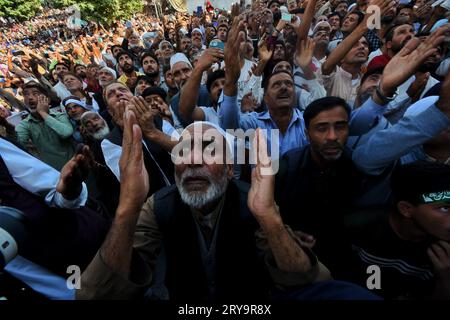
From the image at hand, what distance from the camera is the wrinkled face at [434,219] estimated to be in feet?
4.50

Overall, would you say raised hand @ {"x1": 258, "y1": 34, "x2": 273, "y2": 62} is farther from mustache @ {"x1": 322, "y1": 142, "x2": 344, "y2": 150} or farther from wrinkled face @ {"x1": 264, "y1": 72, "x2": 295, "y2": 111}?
mustache @ {"x1": 322, "y1": 142, "x2": 344, "y2": 150}

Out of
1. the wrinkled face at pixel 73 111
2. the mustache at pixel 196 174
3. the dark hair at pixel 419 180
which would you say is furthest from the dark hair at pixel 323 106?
the wrinkled face at pixel 73 111

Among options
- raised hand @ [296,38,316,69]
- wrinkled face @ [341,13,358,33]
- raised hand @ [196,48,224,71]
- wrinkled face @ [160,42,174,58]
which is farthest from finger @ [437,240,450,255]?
wrinkled face @ [160,42,174,58]

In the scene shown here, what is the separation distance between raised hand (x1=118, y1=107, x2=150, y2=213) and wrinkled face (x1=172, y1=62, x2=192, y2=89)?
285 cm

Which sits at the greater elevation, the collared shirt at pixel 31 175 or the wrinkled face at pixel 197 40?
the wrinkled face at pixel 197 40

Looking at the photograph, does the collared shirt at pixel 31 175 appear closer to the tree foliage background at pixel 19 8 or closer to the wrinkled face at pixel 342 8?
the wrinkled face at pixel 342 8

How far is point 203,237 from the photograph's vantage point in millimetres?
1568

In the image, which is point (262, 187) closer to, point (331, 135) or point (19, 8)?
point (331, 135)

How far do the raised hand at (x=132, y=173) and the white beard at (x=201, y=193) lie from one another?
0.36m

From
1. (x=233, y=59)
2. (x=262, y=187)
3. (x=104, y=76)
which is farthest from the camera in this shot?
(x=104, y=76)

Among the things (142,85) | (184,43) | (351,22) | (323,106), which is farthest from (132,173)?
(184,43)

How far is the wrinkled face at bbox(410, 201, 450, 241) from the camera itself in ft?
4.50

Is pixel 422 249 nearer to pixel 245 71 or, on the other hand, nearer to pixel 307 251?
pixel 307 251

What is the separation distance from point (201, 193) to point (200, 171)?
0.14 meters
